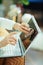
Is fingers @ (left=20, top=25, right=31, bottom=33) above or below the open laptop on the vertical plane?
above

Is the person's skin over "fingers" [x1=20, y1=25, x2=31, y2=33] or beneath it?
beneath

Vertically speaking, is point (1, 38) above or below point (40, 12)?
above

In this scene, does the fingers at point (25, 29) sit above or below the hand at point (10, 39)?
above

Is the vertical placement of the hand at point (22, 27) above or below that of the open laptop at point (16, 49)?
above

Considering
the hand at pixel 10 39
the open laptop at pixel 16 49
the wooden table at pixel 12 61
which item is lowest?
the wooden table at pixel 12 61

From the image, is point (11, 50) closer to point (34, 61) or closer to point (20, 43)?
point (20, 43)

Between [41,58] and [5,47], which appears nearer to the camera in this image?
[5,47]

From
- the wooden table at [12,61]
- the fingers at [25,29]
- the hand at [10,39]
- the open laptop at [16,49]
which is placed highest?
the fingers at [25,29]

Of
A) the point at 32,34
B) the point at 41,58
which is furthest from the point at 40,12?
the point at 32,34

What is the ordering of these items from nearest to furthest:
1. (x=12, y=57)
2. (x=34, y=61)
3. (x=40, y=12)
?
1. (x=12, y=57)
2. (x=34, y=61)
3. (x=40, y=12)

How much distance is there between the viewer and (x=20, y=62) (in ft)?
1.47

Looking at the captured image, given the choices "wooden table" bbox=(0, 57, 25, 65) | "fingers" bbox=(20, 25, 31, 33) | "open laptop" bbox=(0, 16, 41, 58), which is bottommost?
"wooden table" bbox=(0, 57, 25, 65)

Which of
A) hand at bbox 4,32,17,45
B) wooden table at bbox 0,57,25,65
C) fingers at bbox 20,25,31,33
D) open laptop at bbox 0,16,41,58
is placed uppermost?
fingers at bbox 20,25,31,33

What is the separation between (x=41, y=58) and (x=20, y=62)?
0.91 feet
